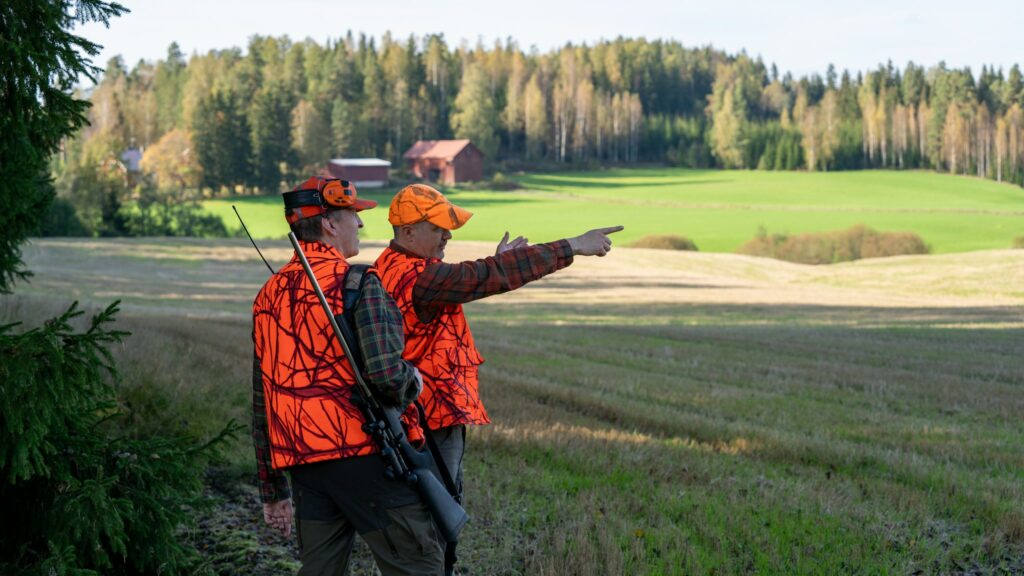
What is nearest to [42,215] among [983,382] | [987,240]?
[983,382]

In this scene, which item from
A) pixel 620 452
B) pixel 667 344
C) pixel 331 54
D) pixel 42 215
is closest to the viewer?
pixel 42 215

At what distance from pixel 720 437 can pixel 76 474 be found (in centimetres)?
680

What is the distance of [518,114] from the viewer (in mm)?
118438

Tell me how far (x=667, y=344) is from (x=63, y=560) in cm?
1935

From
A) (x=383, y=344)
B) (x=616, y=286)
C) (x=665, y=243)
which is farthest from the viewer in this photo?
(x=665, y=243)

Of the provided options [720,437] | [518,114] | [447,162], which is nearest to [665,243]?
[447,162]

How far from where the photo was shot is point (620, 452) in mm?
8906

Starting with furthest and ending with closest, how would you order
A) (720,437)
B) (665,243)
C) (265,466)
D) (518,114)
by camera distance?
(518,114) < (665,243) < (720,437) < (265,466)

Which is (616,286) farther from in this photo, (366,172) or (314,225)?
(314,225)

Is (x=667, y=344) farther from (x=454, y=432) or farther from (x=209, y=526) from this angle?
(x=454, y=432)

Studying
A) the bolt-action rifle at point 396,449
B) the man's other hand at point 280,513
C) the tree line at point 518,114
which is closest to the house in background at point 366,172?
the tree line at point 518,114

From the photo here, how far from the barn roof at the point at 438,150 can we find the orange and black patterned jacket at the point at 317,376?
77330 mm

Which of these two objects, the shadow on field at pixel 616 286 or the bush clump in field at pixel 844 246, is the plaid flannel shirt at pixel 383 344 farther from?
the bush clump in field at pixel 844 246

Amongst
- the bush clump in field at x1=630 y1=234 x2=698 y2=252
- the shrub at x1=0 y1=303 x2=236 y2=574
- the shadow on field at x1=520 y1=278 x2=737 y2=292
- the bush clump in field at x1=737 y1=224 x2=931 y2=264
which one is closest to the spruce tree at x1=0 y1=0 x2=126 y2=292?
the shrub at x1=0 y1=303 x2=236 y2=574
